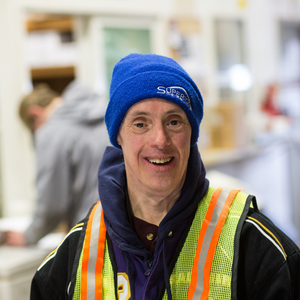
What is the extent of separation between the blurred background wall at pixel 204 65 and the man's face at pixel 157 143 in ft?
7.68

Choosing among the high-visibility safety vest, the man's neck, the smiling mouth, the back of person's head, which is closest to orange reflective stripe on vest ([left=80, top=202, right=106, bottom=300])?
the high-visibility safety vest

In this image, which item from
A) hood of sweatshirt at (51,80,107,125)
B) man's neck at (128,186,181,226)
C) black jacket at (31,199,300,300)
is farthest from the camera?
hood of sweatshirt at (51,80,107,125)

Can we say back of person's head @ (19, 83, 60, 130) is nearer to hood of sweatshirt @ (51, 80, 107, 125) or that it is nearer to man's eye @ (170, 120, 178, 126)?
hood of sweatshirt @ (51, 80, 107, 125)

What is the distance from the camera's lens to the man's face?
40.2 inches

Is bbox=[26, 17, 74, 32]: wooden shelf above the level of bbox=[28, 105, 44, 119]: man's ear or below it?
above

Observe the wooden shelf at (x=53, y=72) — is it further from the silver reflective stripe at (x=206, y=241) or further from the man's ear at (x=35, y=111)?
the silver reflective stripe at (x=206, y=241)

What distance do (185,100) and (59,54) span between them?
10.1 ft

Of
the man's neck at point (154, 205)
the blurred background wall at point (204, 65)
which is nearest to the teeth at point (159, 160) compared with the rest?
the man's neck at point (154, 205)

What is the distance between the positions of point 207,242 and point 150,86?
1.43 ft

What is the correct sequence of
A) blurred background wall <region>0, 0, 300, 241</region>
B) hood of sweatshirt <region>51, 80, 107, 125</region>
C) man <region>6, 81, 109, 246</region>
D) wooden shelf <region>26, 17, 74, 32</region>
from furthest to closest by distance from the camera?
wooden shelf <region>26, 17, 74, 32</region> → blurred background wall <region>0, 0, 300, 241</region> → hood of sweatshirt <region>51, 80, 107, 125</region> → man <region>6, 81, 109, 246</region>

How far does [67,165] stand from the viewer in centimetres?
→ 216

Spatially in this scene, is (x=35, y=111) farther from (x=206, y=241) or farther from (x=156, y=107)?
(x=206, y=241)

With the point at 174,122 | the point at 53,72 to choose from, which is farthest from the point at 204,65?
the point at 174,122

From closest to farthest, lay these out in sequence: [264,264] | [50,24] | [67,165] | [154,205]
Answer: [264,264] < [154,205] < [67,165] < [50,24]
